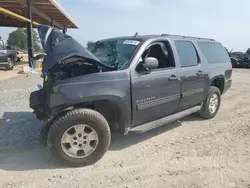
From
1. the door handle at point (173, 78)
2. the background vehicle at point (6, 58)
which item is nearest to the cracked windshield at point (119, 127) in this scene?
the door handle at point (173, 78)

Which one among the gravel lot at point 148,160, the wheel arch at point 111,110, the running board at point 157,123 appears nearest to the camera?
the gravel lot at point 148,160

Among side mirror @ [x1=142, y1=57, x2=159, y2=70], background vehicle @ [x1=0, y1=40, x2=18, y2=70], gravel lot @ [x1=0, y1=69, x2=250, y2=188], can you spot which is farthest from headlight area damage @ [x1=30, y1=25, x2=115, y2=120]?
background vehicle @ [x1=0, y1=40, x2=18, y2=70]

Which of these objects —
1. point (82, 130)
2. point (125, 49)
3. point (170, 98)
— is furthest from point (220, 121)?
point (82, 130)

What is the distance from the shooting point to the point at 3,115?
605 centimetres

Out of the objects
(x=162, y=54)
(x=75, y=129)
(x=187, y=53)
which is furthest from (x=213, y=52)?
(x=75, y=129)

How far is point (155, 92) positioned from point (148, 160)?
1153mm

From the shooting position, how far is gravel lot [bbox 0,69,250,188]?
3.40 meters

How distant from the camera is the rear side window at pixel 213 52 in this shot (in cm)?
609

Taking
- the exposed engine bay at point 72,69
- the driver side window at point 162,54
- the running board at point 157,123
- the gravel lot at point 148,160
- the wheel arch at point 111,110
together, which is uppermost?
the driver side window at point 162,54

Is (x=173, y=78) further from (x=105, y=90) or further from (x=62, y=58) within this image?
(x=62, y=58)

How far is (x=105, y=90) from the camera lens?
388 cm

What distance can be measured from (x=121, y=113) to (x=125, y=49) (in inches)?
46.9

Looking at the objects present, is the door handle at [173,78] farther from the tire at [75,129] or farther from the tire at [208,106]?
the tire at [75,129]

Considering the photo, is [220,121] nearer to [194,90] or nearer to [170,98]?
[194,90]
